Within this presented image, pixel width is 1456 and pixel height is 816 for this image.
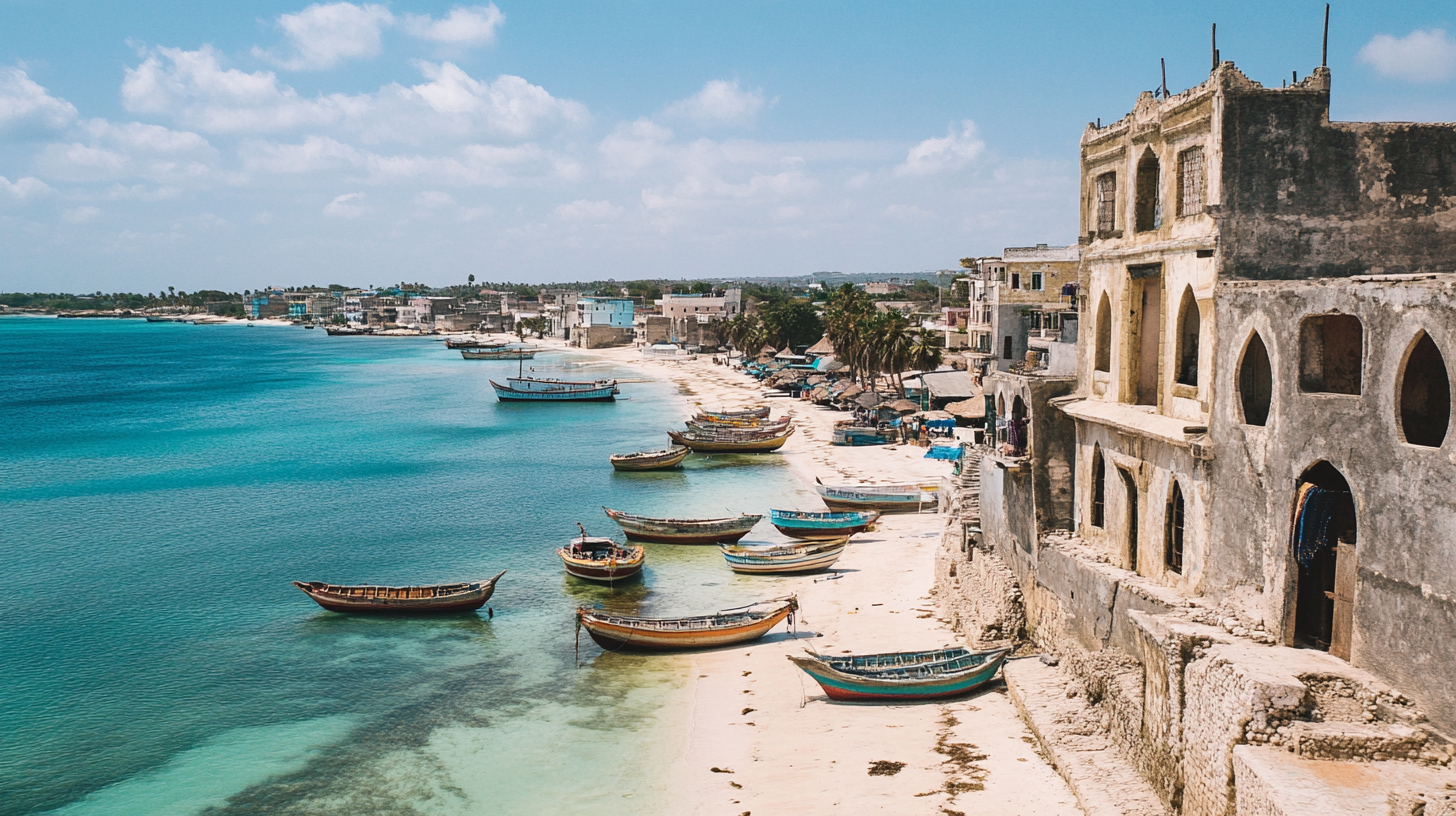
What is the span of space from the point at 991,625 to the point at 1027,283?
123ft

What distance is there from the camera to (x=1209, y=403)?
1669 centimetres

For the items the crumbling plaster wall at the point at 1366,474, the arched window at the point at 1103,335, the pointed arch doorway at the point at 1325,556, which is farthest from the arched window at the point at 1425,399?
the arched window at the point at 1103,335

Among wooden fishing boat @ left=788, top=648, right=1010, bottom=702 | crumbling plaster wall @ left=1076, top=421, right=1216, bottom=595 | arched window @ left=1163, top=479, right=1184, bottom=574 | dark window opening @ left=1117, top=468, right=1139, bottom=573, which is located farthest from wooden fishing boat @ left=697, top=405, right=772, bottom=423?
arched window @ left=1163, top=479, right=1184, bottom=574

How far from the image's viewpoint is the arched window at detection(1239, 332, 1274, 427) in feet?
52.0

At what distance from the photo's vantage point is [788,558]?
34.5 meters

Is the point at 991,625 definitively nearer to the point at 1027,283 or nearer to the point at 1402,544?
the point at 1402,544

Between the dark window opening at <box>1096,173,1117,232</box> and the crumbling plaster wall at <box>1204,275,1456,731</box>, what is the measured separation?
672cm

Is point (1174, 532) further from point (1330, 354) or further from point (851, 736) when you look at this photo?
point (851, 736)

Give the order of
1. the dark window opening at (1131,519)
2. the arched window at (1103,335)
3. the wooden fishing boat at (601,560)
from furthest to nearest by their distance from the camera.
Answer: the wooden fishing boat at (601,560)
the arched window at (1103,335)
the dark window opening at (1131,519)

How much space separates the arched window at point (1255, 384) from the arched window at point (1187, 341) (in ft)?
6.66

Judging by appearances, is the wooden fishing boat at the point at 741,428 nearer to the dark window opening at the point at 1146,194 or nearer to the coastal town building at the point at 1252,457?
the coastal town building at the point at 1252,457

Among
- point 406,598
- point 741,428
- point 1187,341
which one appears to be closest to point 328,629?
point 406,598

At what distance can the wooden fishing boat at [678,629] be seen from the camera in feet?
90.4

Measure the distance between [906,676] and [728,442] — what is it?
40.2 meters
